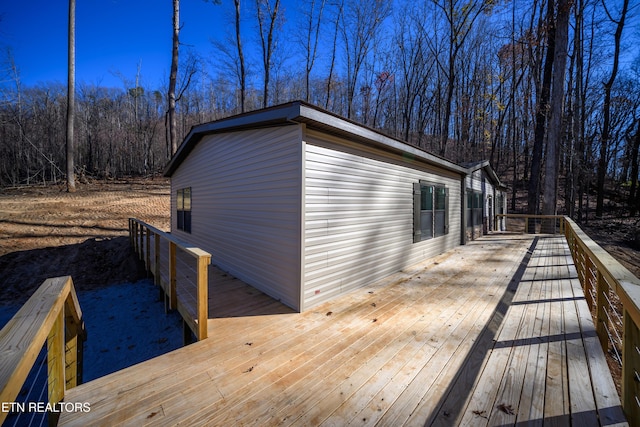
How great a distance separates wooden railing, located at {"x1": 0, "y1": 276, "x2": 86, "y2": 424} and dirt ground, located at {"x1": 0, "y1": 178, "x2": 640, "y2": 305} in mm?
6040

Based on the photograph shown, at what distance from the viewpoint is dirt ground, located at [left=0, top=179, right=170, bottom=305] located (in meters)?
7.21

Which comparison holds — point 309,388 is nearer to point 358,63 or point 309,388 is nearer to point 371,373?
point 371,373

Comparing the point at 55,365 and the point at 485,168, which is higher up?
the point at 485,168

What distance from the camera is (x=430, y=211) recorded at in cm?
647

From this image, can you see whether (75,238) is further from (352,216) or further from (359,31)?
(359,31)

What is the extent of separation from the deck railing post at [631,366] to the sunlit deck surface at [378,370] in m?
0.16

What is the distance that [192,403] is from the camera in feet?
5.90

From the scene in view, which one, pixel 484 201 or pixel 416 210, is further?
pixel 484 201

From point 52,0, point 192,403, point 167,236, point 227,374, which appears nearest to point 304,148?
point 167,236

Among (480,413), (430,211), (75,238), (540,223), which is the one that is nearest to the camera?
(480,413)

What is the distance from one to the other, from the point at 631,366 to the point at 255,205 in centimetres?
414

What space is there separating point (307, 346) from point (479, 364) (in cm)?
150

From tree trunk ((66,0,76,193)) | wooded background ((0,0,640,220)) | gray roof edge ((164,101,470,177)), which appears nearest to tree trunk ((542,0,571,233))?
wooded background ((0,0,640,220))

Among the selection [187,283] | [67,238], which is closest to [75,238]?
[67,238]
